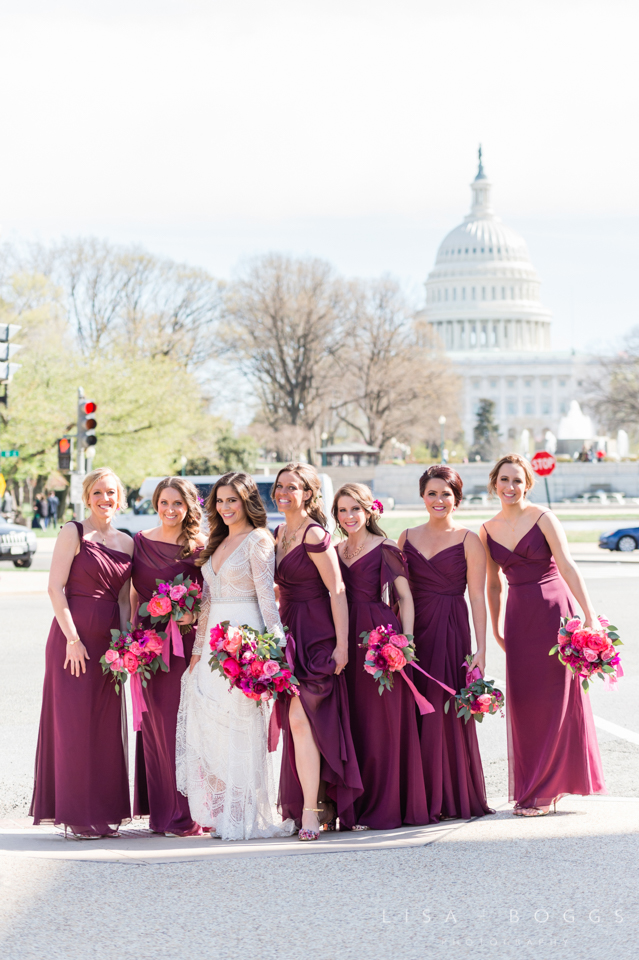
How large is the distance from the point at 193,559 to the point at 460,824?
189cm

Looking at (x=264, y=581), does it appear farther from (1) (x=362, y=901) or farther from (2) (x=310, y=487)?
(1) (x=362, y=901)

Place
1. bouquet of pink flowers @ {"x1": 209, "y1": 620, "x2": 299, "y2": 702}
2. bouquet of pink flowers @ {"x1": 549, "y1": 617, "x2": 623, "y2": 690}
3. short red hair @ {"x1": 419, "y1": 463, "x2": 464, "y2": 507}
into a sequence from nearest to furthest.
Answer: bouquet of pink flowers @ {"x1": 209, "y1": 620, "x2": 299, "y2": 702}, bouquet of pink flowers @ {"x1": 549, "y1": 617, "x2": 623, "y2": 690}, short red hair @ {"x1": 419, "y1": 463, "x2": 464, "y2": 507}

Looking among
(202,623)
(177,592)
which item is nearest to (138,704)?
(202,623)

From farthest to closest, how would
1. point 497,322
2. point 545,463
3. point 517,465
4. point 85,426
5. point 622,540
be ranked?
point 497,322, point 545,463, point 622,540, point 85,426, point 517,465

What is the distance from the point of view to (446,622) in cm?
586

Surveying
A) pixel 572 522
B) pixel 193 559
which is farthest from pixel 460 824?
pixel 572 522

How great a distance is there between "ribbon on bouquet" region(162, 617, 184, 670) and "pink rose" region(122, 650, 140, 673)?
6.8 inches

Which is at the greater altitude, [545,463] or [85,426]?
[85,426]

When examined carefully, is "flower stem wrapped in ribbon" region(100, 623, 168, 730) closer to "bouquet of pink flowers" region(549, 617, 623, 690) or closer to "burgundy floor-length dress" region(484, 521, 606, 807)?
"burgundy floor-length dress" region(484, 521, 606, 807)

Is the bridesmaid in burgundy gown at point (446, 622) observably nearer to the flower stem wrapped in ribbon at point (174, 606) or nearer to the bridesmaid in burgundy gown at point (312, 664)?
the bridesmaid in burgundy gown at point (312, 664)

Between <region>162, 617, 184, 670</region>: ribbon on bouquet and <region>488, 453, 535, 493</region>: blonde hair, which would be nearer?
<region>162, 617, 184, 670</region>: ribbon on bouquet

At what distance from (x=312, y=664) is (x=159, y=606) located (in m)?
0.82

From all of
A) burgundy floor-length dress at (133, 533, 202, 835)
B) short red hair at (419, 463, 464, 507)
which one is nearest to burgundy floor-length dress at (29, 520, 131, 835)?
burgundy floor-length dress at (133, 533, 202, 835)

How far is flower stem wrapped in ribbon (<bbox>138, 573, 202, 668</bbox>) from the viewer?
222 inches
